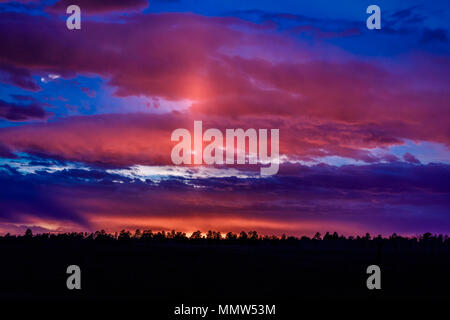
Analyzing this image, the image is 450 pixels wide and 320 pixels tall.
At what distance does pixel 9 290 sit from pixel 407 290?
28.2 m

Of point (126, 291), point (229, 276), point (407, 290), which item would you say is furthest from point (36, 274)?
point (407, 290)

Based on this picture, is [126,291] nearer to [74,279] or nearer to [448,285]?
[74,279]

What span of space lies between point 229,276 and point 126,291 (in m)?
11.5

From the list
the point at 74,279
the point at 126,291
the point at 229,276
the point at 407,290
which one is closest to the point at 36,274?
the point at 74,279

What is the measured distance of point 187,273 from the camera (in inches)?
1735
